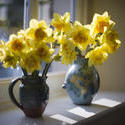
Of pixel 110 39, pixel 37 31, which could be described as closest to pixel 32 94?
pixel 37 31

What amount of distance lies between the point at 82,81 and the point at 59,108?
173 mm

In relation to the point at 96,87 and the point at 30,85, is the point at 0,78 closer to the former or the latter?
the point at 30,85

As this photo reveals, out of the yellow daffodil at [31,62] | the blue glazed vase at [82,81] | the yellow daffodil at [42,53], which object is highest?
the yellow daffodil at [42,53]

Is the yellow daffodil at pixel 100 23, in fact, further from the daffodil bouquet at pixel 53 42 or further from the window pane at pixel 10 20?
the window pane at pixel 10 20

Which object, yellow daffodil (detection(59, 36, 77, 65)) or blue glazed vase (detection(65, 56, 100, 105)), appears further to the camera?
blue glazed vase (detection(65, 56, 100, 105))

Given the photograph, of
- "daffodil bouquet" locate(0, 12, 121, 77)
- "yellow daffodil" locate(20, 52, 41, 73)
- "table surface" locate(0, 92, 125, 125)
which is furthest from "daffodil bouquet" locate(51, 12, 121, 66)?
"table surface" locate(0, 92, 125, 125)

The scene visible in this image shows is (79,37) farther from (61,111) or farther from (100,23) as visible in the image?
(61,111)

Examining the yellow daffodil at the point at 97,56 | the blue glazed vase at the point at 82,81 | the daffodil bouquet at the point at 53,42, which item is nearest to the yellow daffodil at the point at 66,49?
the daffodil bouquet at the point at 53,42

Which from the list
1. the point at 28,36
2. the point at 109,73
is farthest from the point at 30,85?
the point at 109,73

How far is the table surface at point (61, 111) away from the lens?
1.10 m

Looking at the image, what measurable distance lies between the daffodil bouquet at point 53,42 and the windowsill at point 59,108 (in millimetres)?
199

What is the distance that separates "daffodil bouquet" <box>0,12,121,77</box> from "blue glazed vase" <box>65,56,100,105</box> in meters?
0.15

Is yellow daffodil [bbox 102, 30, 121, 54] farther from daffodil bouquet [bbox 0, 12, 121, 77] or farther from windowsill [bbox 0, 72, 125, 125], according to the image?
windowsill [bbox 0, 72, 125, 125]

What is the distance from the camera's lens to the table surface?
1096mm
